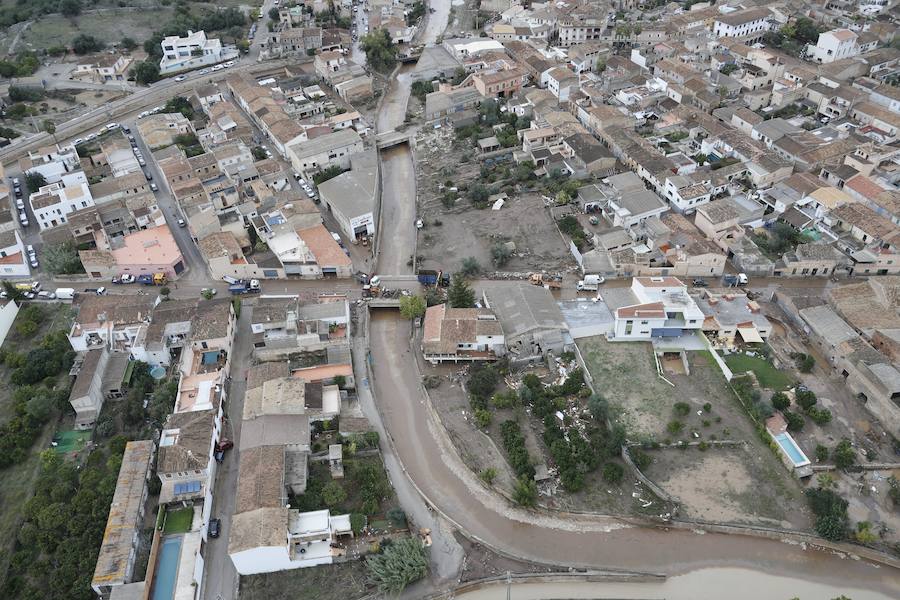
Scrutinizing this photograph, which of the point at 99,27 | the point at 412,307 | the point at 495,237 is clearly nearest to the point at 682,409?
the point at 412,307

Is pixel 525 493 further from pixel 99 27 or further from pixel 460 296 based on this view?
pixel 99 27

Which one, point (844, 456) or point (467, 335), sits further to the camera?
point (467, 335)

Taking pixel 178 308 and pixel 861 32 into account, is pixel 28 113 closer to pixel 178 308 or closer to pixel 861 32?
pixel 178 308

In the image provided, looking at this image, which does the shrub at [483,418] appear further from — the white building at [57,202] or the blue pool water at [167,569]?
the white building at [57,202]

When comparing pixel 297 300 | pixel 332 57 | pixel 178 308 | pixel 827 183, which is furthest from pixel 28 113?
pixel 827 183

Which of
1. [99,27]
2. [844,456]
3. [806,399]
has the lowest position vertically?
[844,456]

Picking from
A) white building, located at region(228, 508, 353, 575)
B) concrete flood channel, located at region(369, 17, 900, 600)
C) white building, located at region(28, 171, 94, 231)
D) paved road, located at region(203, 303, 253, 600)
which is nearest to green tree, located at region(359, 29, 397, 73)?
white building, located at region(28, 171, 94, 231)
